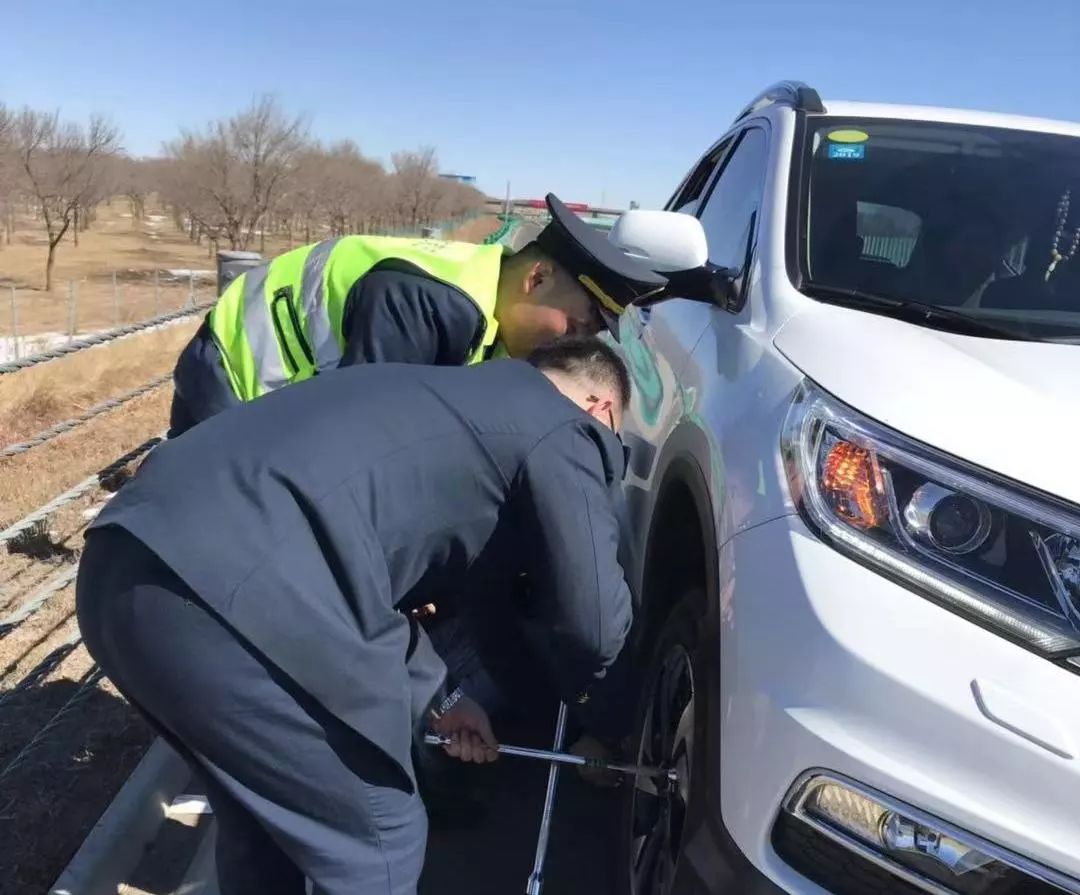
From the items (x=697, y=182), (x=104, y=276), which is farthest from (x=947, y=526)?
(x=104, y=276)

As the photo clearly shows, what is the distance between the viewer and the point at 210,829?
9.67 feet

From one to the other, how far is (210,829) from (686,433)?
178 centimetres

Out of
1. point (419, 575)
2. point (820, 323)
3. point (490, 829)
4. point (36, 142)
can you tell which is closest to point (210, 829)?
point (490, 829)

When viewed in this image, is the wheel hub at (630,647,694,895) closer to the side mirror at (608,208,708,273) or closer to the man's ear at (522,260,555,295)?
the man's ear at (522,260,555,295)

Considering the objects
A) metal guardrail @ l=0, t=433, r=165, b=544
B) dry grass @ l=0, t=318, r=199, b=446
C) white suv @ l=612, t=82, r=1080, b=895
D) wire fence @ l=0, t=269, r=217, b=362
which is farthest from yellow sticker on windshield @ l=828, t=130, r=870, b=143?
wire fence @ l=0, t=269, r=217, b=362

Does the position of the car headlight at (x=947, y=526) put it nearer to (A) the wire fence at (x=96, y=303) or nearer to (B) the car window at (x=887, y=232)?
(B) the car window at (x=887, y=232)

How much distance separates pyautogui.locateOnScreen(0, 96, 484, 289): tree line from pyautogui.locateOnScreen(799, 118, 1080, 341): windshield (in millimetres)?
43346

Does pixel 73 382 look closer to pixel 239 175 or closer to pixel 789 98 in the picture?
pixel 789 98

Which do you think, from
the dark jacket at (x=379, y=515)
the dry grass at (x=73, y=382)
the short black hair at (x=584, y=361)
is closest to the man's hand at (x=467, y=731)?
the dark jacket at (x=379, y=515)

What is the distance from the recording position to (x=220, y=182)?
57250mm

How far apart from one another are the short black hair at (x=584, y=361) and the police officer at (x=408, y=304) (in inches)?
9.3

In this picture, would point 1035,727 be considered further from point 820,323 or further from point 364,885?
point 364,885

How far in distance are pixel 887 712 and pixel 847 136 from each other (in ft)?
6.59

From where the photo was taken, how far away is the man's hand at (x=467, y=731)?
2379 millimetres
